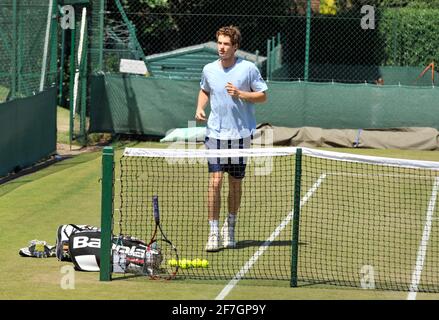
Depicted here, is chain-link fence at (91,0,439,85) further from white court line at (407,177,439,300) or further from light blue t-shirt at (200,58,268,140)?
light blue t-shirt at (200,58,268,140)

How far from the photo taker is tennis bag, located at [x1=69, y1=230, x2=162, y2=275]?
30.2ft

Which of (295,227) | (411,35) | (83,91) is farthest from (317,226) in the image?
(411,35)

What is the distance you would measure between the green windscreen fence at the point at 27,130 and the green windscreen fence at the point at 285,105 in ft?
9.62

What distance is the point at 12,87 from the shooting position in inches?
646

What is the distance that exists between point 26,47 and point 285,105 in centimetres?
569

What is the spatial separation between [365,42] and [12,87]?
54.6ft

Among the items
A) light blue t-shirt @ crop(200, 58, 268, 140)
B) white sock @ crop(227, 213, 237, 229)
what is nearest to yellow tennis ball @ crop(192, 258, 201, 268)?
Answer: white sock @ crop(227, 213, 237, 229)

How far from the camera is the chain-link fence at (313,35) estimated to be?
27703 mm

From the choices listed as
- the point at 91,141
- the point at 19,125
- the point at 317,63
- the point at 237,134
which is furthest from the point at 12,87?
the point at 317,63

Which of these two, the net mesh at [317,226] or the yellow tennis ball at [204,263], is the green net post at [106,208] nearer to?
the net mesh at [317,226]

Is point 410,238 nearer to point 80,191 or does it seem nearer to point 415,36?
point 80,191

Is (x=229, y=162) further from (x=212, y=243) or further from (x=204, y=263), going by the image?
(x=204, y=263)

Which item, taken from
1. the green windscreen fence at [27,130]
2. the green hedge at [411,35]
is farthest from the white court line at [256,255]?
the green hedge at [411,35]

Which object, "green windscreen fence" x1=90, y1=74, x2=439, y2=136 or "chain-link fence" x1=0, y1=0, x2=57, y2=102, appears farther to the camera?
"green windscreen fence" x1=90, y1=74, x2=439, y2=136
